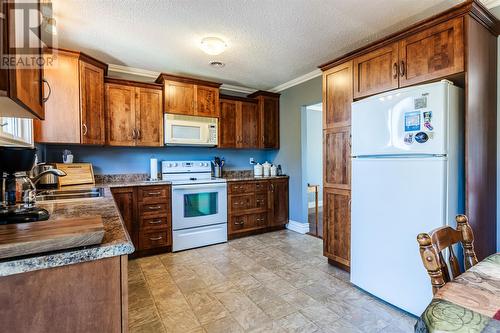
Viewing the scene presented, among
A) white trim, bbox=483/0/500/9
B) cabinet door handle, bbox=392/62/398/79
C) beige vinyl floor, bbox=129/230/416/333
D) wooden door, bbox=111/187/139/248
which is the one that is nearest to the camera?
beige vinyl floor, bbox=129/230/416/333

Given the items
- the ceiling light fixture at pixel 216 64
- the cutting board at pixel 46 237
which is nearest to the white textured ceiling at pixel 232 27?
the ceiling light fixture at pixel 216 64

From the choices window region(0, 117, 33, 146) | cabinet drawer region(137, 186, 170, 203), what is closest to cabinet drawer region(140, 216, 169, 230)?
cabinet drawer region(137, 186, 170, 203)

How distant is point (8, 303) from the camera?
0.73 metres

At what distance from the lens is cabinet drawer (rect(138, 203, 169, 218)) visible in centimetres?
315

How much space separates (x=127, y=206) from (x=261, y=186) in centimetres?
200

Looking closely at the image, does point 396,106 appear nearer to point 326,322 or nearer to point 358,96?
point 358,96

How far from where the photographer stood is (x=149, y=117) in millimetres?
3445

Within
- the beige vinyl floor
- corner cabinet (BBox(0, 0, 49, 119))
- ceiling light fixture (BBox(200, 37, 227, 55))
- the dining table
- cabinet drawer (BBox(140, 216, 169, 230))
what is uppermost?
ceiling light fixture (BBox(200, 37, 227, 55))

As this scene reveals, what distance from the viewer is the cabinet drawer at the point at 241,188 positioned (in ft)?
12.6

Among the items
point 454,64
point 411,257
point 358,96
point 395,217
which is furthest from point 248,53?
point 411,257

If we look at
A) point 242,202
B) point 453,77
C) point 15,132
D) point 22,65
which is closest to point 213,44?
point 15,132

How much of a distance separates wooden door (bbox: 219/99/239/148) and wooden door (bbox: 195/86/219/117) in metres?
0.24

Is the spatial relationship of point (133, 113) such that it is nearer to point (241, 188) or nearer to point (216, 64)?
point (216, 64)

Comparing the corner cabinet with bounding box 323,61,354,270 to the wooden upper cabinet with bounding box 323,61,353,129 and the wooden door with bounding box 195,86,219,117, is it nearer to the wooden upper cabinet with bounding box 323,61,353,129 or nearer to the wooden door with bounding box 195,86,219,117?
A: the wooden upper cabinet with bounding box 323,61,353,129
